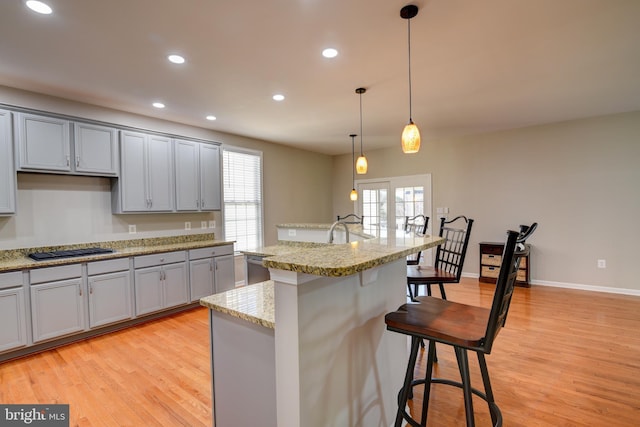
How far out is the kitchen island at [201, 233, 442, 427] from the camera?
114 centimetres

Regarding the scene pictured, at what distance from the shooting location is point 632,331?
3170 millimetres

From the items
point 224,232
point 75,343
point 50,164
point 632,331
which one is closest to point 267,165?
point 224,232

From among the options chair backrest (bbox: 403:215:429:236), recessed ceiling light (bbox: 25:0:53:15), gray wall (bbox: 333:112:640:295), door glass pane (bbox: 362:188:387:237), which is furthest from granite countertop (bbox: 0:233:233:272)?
gray wall (bbox: 333:112:640:295)

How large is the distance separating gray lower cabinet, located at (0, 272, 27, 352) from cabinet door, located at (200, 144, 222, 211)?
2.14 meters

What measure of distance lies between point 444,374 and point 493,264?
329 centimetres

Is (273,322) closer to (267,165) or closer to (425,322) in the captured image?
(425,322)

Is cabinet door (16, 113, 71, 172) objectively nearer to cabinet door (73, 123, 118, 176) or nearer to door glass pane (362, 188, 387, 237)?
cabinet door (73, 123, 118, 176)

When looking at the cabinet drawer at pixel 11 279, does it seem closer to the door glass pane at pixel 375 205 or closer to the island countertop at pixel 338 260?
the island countertop at pixel 338 260

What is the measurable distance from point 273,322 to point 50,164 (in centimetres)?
339

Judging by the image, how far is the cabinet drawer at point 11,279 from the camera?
2730mm

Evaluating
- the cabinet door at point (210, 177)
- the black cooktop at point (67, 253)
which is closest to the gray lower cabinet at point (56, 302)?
the black cooktop at point (67, 253)

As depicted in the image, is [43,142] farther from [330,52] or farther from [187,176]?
[330,52]

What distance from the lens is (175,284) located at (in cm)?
395

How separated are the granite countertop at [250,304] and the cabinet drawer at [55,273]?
2.44m
